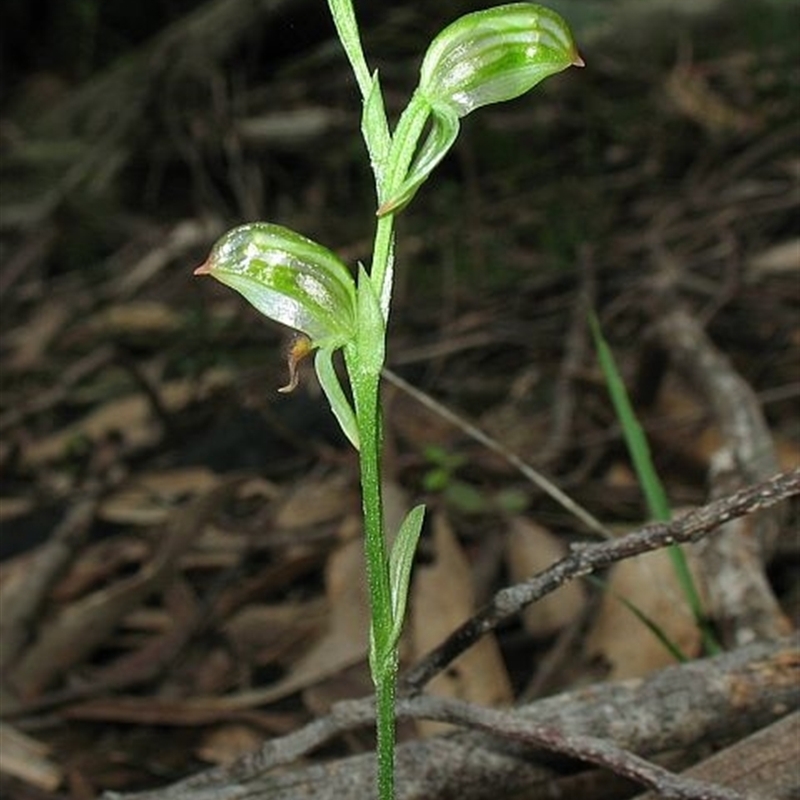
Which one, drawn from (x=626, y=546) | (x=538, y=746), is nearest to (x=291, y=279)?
(x=626, y=546)

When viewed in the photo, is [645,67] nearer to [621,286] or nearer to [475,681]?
[621,286]

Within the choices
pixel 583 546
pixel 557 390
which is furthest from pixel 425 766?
pixel 557 390

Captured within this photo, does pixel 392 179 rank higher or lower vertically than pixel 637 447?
lower

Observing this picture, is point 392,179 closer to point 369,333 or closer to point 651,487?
point 369,333

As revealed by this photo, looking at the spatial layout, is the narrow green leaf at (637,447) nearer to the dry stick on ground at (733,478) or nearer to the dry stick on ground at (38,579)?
the dry stick on ground at (733,478)

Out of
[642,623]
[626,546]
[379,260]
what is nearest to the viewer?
[379,260]

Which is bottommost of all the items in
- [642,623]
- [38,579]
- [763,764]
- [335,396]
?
[763,764]

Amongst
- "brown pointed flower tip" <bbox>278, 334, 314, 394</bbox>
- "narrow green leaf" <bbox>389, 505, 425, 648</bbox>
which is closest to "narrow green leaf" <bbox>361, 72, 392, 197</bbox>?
"brown pointed flower tip" <bbox>278, 334, 314, 394</bbox>
